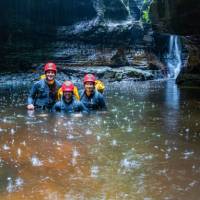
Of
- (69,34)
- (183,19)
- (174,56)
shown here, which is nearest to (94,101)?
(183,19)

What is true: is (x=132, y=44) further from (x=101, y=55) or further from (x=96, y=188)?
(x=96, y=188)

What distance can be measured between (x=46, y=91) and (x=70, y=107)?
3.85ft

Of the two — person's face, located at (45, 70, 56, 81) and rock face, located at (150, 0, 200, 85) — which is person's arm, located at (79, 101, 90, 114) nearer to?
person's face, located at (45, 70, 56, 81)

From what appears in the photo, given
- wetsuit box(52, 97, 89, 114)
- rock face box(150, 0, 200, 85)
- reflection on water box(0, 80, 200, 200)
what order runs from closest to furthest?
1. reflection on water box(0, 80, 200, 200)
2. wetsuit box(52, 97, 89, 114)
3. rock face box(150, 0, 200, 85)

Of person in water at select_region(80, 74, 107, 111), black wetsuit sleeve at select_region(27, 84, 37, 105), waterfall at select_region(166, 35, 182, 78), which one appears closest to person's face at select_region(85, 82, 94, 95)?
person in water at select_region(80, 74, 107, 111)

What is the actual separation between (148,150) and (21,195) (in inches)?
97.0

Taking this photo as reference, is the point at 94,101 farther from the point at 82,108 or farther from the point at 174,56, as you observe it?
the point at 174,56

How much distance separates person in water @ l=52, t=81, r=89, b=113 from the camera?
10.4 metres

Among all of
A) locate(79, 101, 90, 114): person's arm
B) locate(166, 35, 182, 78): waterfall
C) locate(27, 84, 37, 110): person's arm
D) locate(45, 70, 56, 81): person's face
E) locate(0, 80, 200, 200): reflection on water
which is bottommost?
locate(0, 80, 200, 200): reflection on water

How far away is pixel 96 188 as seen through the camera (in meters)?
4.19

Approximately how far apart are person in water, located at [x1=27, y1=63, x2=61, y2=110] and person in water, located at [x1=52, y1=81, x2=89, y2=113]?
0.73m

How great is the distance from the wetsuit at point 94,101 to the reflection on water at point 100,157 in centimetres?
181

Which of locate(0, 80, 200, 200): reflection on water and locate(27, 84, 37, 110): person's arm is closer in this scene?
locate(0, 80, 200, 200): reflection on water

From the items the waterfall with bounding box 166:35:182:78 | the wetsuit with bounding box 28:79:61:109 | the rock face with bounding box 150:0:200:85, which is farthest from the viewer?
the waterfall with bounding box 166:35:182:78
